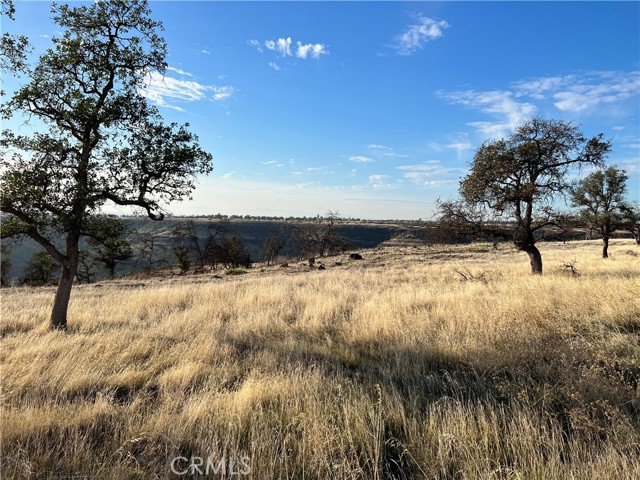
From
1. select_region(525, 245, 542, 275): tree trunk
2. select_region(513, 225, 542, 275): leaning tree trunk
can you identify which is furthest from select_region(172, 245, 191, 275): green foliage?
select_region(525, 245, 542, 275): tree trunk

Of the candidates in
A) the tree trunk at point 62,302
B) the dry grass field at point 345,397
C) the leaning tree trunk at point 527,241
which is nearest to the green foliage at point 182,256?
the tree trunk at point 62,302

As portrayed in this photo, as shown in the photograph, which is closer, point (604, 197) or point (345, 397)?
point (345, 397)

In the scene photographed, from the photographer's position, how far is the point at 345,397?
152 inches

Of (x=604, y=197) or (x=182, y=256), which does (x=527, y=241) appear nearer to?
(x=604, y=197)

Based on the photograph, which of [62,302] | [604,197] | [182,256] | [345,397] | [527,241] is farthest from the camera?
[182,256]

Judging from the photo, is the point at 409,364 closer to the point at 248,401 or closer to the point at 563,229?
the point at 248,401

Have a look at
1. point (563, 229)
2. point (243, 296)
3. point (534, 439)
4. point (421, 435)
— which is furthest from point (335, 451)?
point (563, 229)

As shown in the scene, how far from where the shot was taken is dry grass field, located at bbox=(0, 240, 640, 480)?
2.83 metres

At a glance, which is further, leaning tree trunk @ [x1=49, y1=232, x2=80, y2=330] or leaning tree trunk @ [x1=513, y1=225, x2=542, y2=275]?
leaning tree trunk @ [x1=513, y1=225, x2=542, y2=275]

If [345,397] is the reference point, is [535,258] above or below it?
above

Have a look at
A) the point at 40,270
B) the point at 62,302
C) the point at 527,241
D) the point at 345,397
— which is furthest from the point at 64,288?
the point at 40,270

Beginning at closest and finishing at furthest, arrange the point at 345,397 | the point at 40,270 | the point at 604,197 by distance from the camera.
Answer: the point at 345,397, the point at 604,197, the point at 40,270

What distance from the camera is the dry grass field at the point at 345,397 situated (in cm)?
283

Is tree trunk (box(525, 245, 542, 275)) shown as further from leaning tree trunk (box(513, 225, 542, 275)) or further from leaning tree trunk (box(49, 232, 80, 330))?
leaning tree trunk (box(49, 232, 80, 330))
